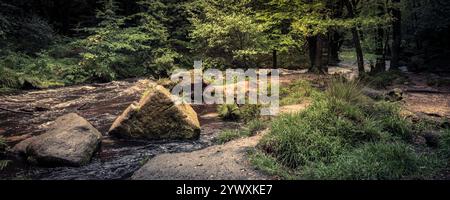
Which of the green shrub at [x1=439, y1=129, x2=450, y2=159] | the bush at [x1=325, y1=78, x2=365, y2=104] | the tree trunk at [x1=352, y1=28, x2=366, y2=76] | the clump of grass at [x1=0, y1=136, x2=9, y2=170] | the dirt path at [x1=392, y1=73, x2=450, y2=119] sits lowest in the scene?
the clump of grass at [x1=0, y1=136, x2=9, y2=170]

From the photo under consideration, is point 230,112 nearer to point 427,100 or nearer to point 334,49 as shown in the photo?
point 427,100

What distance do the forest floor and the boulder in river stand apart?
19 centimetres

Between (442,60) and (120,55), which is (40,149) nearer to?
(120,55)

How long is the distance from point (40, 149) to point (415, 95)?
12926mm

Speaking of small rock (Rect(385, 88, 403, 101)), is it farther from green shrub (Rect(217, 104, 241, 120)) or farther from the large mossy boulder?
the large mossy boulder

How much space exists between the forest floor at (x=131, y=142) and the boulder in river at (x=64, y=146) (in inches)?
7.6

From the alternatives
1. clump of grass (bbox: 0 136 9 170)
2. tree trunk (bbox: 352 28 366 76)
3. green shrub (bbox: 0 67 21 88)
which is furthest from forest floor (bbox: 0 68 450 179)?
tree trunk (bbox: 352 28 366 76)

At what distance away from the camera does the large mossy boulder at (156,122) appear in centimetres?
1017

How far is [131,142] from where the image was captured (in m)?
9.93

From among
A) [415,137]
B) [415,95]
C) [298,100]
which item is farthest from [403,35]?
[415,137]

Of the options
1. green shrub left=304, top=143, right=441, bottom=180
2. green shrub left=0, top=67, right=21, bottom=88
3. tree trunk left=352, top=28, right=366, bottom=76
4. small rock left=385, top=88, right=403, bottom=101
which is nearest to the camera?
green shrub left=304, top=143, right=441, bottom=180

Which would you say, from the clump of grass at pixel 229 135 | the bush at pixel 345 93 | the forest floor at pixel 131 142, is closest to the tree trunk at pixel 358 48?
the forest floor at pixel 131 142

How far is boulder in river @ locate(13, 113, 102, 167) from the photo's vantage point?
26.5ft

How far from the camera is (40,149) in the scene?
823cm
